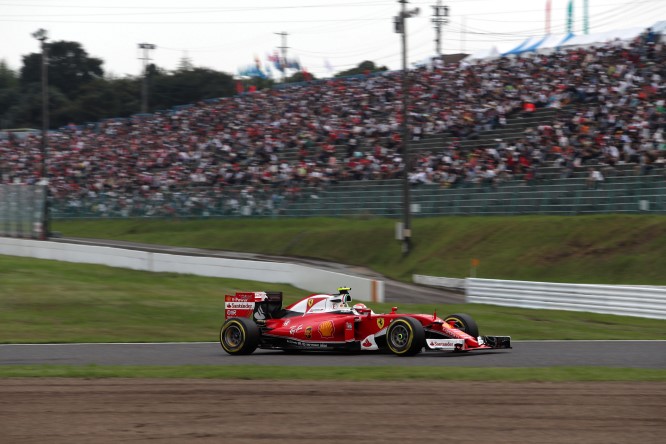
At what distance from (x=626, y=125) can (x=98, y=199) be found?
29056 millimetres

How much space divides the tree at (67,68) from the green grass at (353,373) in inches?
3602

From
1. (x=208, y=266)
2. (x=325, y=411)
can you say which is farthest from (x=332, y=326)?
(x=208, y=266)

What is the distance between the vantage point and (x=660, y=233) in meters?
29.2

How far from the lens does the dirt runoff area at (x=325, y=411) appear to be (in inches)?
320

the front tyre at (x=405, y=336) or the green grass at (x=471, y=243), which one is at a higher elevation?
the green grass at (x=471, y=243)

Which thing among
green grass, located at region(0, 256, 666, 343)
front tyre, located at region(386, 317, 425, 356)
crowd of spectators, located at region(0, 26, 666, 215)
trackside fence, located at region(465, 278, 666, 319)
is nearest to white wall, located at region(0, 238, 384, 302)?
green grass, located at region(0, 256, 666, 343)

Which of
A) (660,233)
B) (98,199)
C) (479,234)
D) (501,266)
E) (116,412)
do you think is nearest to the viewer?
(116,412)

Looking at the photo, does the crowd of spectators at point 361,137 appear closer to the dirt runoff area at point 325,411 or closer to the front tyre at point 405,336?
the front tyre at point 405,336

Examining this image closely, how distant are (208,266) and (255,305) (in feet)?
51.4

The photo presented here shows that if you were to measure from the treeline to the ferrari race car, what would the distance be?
225ft

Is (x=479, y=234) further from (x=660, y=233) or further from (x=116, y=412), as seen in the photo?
(x=116, y=412)

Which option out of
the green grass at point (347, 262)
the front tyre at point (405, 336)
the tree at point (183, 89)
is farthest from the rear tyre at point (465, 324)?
the tree at point (183, 89)

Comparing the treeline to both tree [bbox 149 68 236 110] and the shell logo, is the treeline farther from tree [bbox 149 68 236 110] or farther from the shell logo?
the shell logo

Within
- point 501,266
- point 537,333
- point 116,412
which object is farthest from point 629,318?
point 116,412
